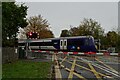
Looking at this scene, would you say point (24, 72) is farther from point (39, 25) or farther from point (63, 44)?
point (39, 25)

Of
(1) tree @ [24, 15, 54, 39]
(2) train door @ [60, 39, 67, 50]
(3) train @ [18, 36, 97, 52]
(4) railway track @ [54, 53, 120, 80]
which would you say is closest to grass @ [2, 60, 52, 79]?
(4) railway track @ [54, 53, 120, 80]

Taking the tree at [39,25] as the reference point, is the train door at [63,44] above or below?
below

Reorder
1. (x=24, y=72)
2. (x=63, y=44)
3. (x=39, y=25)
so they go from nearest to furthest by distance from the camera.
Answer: (x=24, y=72) < (x=63, y=44) < (x=39, y=25)

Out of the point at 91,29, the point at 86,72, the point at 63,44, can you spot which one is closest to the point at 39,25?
the point at 91,29

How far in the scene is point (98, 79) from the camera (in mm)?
15211

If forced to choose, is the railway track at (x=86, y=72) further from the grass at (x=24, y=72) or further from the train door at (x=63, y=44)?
the train door at (x=63, y=44)

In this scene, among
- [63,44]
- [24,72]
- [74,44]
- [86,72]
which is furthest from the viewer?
[63,44]

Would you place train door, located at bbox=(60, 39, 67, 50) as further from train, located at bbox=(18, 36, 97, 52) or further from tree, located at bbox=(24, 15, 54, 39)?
tree, located at bbox=(24, 15, 54, 39)

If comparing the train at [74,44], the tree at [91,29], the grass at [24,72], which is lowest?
the grass at [24,72]

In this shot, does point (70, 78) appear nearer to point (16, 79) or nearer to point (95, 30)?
point (16, 79)

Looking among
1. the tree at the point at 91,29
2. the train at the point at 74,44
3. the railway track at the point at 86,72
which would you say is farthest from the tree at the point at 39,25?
the railway track at the point at 86,72

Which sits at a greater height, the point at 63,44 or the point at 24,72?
the point at 63,44

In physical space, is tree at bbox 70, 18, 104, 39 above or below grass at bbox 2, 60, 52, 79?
above

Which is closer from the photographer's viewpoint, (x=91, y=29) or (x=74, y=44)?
(x=74, y=44)
